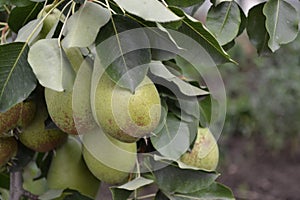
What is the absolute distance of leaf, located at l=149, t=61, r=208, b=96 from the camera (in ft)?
2.61

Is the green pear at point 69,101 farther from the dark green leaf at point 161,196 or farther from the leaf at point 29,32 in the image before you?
the dark green leaf at point 161,196

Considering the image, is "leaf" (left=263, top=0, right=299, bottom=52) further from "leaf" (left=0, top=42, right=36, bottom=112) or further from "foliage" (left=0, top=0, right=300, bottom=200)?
"leaf" (left=0, top=42, right=36, bottom=112)

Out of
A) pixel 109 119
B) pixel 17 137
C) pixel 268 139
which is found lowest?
pixel 268 139

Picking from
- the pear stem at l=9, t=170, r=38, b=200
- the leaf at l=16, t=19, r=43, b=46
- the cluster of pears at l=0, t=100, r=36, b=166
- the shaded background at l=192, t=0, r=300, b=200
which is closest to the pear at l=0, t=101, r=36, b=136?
the cluster of pears at l=0, t=100, r=36, b=166

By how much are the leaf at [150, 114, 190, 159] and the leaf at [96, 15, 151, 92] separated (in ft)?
0.60

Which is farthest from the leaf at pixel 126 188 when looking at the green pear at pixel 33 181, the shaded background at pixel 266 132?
the shaded background at pixel 266 132

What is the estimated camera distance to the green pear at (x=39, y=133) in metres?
0.86

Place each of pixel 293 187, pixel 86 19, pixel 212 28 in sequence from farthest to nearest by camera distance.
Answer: pixel 293 187, pixel 212 28, pixel 86 19

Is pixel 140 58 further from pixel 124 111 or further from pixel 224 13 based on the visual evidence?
pixel 224 13

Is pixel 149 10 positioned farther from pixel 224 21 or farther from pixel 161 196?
pixel 161 196

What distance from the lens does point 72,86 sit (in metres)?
0.69

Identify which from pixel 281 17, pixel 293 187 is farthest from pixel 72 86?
pixel 293 187

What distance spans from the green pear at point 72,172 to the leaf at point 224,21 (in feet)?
1.16

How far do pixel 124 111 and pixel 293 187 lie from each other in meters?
2.81
